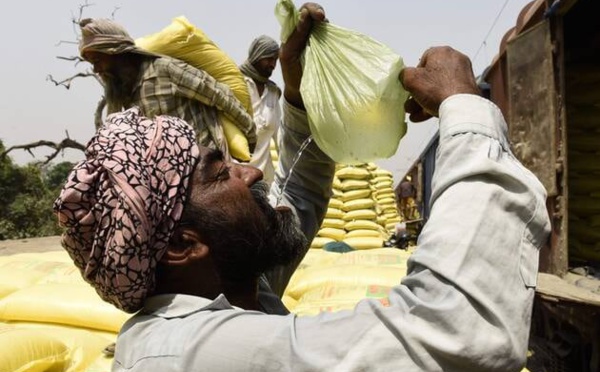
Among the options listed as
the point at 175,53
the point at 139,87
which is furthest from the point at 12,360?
the point at 175,53

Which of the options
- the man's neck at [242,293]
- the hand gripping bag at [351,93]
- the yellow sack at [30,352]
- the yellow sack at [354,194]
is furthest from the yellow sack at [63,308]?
the yellow sack at [354,194]

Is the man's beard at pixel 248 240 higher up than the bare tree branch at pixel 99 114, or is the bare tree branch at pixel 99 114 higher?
the bare tree branch at pixel 99 114

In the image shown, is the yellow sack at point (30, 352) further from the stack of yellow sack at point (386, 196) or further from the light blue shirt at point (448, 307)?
the stack of yellow sack at point (386, 196)

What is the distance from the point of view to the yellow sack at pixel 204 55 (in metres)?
2.13

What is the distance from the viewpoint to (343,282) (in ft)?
9.92

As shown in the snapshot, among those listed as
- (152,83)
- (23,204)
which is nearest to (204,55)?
(152,83)

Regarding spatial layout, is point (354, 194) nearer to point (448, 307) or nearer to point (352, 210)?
point (352, 210)

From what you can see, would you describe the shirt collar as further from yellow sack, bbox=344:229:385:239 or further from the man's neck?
yellow sack, bbox=344:229:385:239

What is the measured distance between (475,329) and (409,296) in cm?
8

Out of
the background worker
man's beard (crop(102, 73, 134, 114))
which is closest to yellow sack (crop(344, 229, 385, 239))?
the background worker

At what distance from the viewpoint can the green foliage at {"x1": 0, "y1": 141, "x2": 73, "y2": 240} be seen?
1222 centimetres

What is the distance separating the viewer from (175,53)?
2158mm

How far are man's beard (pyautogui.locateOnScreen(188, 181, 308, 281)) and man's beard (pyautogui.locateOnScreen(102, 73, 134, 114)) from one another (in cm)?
121

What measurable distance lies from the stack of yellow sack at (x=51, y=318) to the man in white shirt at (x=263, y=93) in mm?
1104
